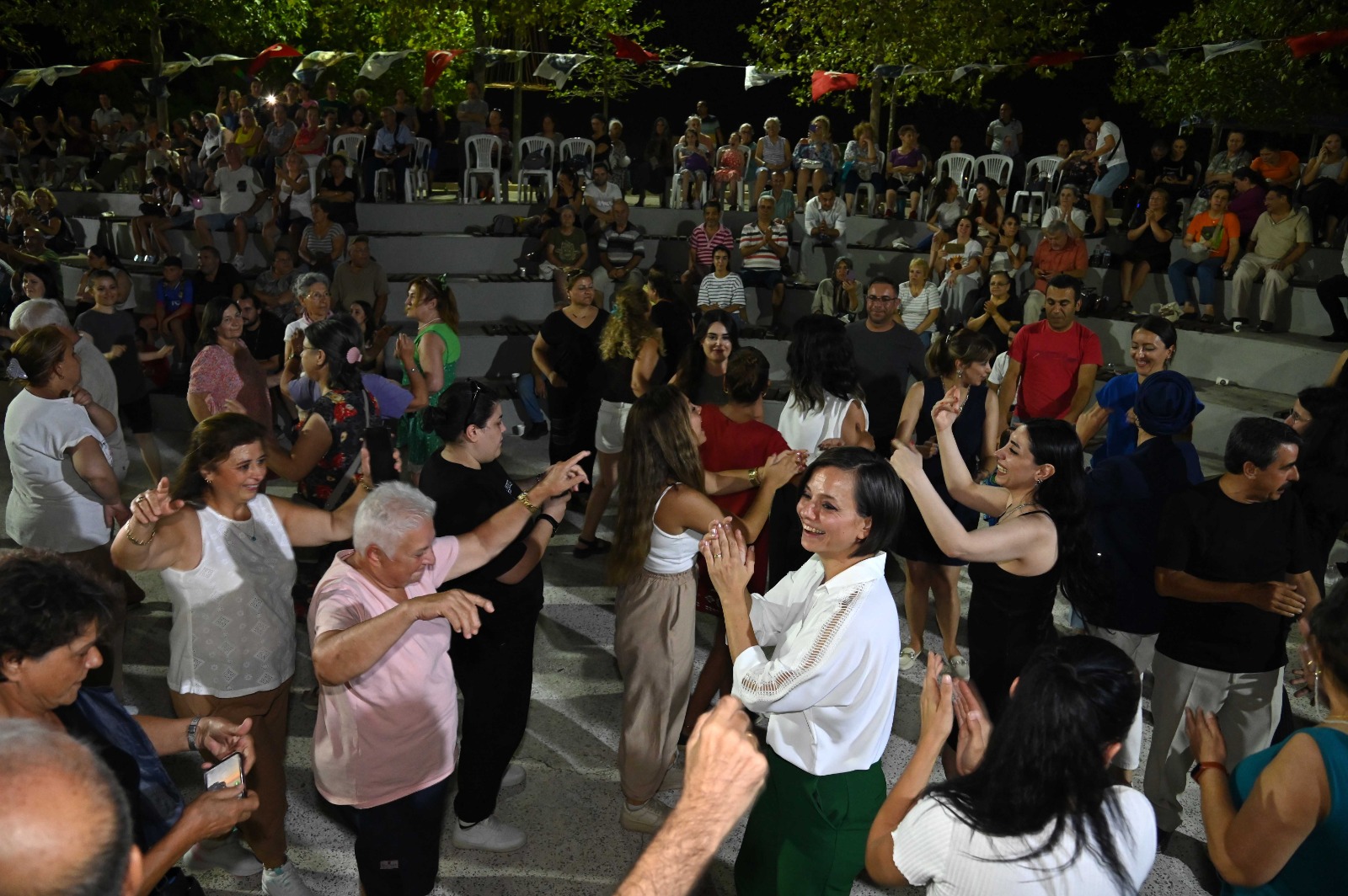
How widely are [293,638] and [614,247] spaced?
8.37m

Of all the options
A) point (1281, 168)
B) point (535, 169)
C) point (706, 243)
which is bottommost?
point (706, 243)

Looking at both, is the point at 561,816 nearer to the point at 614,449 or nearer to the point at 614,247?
the point at 614,449

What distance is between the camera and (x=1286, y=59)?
10.6m

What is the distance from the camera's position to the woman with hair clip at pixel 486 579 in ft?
10.7

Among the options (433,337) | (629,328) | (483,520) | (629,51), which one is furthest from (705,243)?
(483,520)

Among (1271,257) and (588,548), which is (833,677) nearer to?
(588,548)

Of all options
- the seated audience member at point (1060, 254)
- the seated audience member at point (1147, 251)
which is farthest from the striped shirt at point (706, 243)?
the seated audience member at point (1147, 251)

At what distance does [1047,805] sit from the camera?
1.81 metres

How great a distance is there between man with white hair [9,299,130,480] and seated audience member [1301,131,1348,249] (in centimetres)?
1014

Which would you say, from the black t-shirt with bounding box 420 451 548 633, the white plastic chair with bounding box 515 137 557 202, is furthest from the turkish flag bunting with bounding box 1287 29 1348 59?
the black t-shirt with bounding box 420 451 548 633

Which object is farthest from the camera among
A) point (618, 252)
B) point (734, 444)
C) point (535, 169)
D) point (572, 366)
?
Result: point (535, 169)

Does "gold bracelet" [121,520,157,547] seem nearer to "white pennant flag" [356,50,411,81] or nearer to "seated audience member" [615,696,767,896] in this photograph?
"seated audience member" [615,696,767,896]

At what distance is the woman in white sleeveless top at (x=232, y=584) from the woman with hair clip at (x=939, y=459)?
2.69m

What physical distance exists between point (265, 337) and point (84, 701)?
618 centimetres
